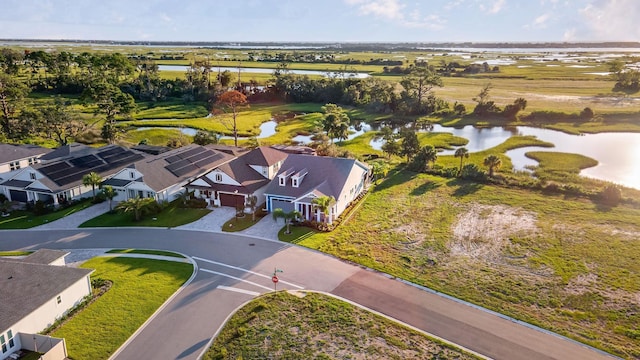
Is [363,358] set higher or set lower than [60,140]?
lower

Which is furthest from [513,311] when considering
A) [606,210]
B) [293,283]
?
[606,210]

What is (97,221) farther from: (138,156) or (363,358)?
(363,358)

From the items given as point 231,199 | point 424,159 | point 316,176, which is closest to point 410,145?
point 424,159

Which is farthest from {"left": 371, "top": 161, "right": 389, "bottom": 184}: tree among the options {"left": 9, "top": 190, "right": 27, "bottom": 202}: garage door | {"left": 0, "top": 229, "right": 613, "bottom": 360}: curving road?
{"left": 9, "top": 190, "right": 27, "bottom": 202}: garage door

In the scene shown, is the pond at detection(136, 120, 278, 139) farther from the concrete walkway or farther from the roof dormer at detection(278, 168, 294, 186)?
the roof dormer at detection(278, 168, 294, 186)

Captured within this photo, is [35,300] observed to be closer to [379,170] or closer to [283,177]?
[283,177]
